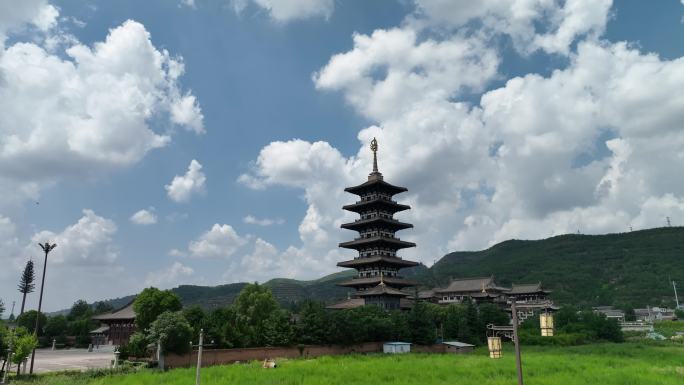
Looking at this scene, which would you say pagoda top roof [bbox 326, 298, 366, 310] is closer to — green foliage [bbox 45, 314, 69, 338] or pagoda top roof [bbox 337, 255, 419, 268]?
pagoda top roof [bbox 337, 255, 419, 268]

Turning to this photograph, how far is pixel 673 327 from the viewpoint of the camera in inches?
3519

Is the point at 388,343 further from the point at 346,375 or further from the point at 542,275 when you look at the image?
the point at 542,275

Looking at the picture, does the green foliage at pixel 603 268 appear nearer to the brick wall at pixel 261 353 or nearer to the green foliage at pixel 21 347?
the brick wall at pixel 261 353

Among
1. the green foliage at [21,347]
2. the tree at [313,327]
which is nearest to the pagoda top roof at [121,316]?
the tree at [313,327]

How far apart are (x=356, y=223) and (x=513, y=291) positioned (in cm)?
4077

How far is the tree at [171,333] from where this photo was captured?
36.2 m

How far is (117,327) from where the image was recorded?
63.1m

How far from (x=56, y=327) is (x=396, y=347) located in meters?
53.8

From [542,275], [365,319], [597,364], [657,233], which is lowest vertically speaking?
[597,364]

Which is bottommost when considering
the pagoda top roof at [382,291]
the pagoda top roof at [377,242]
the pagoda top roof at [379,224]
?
the pagoda top roof at [382,291]

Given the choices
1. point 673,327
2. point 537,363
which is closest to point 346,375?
point 537,363

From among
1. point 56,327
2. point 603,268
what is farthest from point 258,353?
point 603,268

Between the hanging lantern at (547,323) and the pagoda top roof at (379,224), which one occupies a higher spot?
the pagoda top roof at (379,224)

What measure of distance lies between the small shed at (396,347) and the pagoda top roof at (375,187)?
23.6 metres
